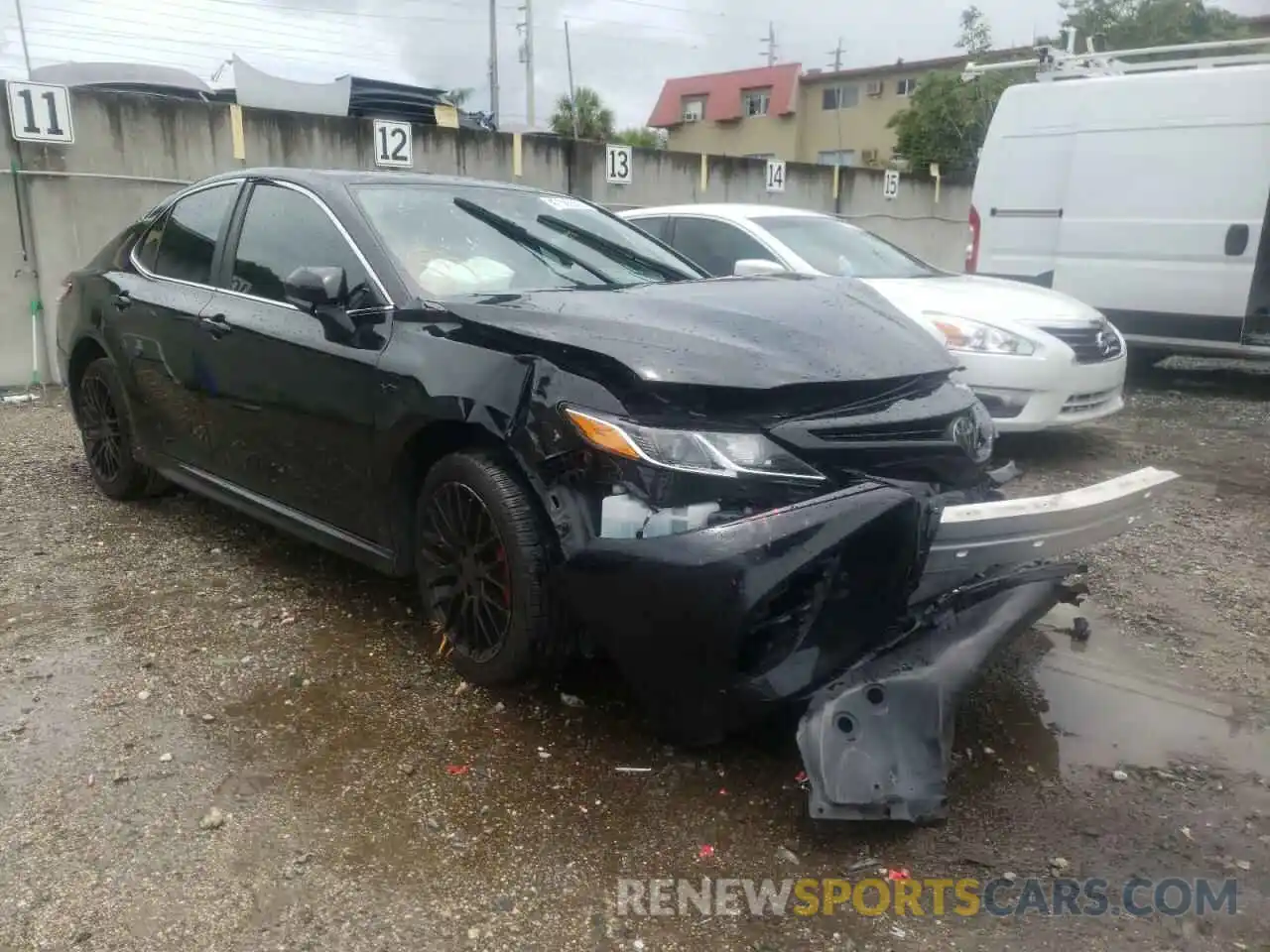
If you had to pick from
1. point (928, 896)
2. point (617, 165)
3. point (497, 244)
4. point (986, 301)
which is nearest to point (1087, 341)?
point (986, 301)

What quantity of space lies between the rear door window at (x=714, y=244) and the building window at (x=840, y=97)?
143 ft

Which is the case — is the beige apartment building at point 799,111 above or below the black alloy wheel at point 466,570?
above

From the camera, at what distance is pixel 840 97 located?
4738 cm

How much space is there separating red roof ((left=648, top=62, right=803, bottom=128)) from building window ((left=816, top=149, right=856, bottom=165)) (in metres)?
2.62

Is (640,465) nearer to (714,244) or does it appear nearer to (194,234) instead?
(194,234)

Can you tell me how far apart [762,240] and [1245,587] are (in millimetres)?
3624

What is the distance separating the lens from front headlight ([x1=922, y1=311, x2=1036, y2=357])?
19.1 ft

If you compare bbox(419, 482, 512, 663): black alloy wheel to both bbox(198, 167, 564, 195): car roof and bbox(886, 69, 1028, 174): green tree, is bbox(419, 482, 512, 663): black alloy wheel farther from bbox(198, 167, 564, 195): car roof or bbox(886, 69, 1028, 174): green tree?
bbox(886, 69, 1028, 174): green tree

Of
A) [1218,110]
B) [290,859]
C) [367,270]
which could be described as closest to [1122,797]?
[290,859]

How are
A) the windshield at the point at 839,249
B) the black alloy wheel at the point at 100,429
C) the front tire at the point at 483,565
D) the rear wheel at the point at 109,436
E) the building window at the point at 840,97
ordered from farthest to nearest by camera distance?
the building window at the point at 840,97 < the windshield at the point at 839,249 < the black alloy wheel at the point at 100,429 < the rear wheel at the point at 109,436 < the front tire at the point at 483,565

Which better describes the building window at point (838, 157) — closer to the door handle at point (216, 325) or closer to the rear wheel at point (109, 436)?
the rear wheel at point (109, 436)

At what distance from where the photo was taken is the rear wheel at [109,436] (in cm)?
491

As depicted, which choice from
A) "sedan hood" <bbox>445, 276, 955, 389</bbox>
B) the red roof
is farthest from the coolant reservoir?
the red roof

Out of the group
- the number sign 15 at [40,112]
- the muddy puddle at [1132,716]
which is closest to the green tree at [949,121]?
the number sign 15 at [40,112]
